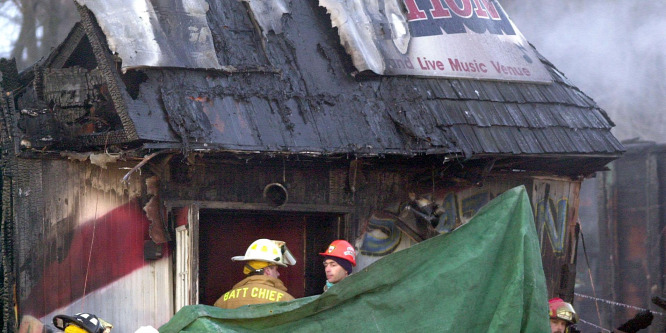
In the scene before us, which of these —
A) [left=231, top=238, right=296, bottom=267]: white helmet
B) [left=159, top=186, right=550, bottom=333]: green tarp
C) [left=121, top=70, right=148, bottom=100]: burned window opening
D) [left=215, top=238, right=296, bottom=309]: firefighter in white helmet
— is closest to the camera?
[left=159, top=186, right=550, bottom=333]: green tarp

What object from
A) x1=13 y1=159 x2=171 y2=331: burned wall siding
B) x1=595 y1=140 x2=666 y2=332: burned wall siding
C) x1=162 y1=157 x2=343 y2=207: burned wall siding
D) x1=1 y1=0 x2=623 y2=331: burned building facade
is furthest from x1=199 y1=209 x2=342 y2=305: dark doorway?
x1=595 y1=140 x2=666 y2=332: burned wall siding

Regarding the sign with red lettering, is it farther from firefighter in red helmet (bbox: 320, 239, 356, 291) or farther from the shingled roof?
firefighter in red helmet (bbox: 320, 239, 356, 291)

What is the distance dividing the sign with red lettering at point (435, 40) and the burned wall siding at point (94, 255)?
268 centimetres

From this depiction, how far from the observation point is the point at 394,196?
9359 mm

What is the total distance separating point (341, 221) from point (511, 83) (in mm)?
2554

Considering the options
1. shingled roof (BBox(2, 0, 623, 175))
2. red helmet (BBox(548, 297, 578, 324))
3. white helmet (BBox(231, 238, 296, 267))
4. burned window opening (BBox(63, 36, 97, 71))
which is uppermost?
burned window opening (BBox(63, 36, 97, 71))

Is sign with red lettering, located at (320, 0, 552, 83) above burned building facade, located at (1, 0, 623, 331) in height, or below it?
above

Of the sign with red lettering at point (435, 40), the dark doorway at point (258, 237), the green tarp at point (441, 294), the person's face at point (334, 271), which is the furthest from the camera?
the sign with red lettering at point (435, 40)

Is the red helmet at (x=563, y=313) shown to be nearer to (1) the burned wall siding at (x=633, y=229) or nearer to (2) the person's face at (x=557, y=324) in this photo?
(2) the person's face at (x=557, y=324)

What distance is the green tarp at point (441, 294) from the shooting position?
5285 millimetres

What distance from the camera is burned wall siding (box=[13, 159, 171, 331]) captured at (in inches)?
323

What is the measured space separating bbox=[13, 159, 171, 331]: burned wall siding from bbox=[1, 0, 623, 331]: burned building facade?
0.01 m

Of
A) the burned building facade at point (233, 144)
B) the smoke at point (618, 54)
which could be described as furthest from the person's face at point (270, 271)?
the smoke at point (618, 54)

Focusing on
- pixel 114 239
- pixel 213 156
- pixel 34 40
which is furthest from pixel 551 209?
pixel 34 40
